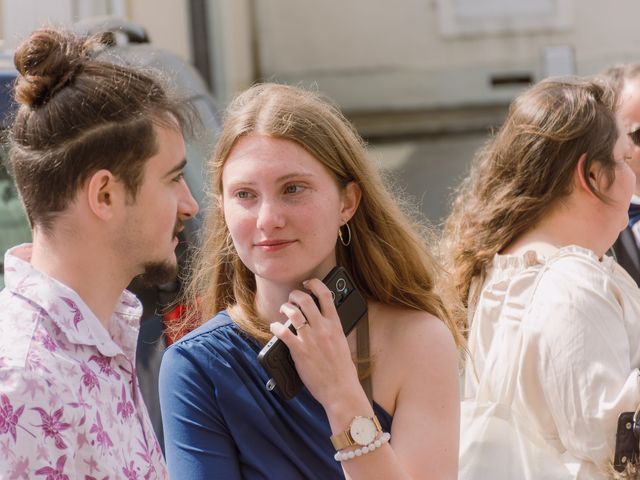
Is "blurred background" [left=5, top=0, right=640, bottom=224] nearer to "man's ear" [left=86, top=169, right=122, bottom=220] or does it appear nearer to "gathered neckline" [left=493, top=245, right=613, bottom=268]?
"gathered neckline" [left=493, top=245, right=613, bottom=268]

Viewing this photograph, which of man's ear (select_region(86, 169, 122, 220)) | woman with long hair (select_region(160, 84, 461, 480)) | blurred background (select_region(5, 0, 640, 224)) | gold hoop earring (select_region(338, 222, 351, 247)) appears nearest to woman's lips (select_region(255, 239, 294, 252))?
woman with long hair (select_region(160, 84, 461, 480))

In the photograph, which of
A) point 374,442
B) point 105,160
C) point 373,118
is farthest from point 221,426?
point 373,118

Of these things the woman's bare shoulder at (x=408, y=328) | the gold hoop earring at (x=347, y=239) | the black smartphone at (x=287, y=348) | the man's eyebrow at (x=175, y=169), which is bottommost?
the woman's bare shoulder at (x=408, y=328)

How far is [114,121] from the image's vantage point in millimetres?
2148

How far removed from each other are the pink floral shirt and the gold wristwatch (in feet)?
1.13

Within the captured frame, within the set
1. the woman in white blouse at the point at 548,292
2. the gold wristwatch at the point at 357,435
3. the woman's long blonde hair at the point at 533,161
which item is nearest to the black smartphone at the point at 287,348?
the gold wristwatch at the point at 357,435

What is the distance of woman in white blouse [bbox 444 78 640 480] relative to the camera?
8.90ft

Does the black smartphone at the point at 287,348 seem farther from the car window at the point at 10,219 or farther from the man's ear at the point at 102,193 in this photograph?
the car window at the point at 10,219

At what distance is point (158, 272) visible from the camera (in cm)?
224

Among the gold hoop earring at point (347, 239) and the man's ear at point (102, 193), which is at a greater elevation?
the man's ear at point (102, 193)

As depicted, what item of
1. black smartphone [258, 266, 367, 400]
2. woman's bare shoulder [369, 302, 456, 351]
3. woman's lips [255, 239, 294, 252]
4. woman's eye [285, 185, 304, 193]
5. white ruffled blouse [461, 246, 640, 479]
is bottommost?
white ruffled blouse [461, 246, 640, 479]

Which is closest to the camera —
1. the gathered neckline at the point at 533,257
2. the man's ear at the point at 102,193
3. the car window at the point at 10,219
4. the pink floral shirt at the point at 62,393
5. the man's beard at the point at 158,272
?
the pink floral shirt at the point at 62,393

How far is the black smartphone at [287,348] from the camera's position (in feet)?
7.29

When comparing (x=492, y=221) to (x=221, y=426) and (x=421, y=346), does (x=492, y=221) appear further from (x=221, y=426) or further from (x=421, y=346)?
(x=221, y=426)
